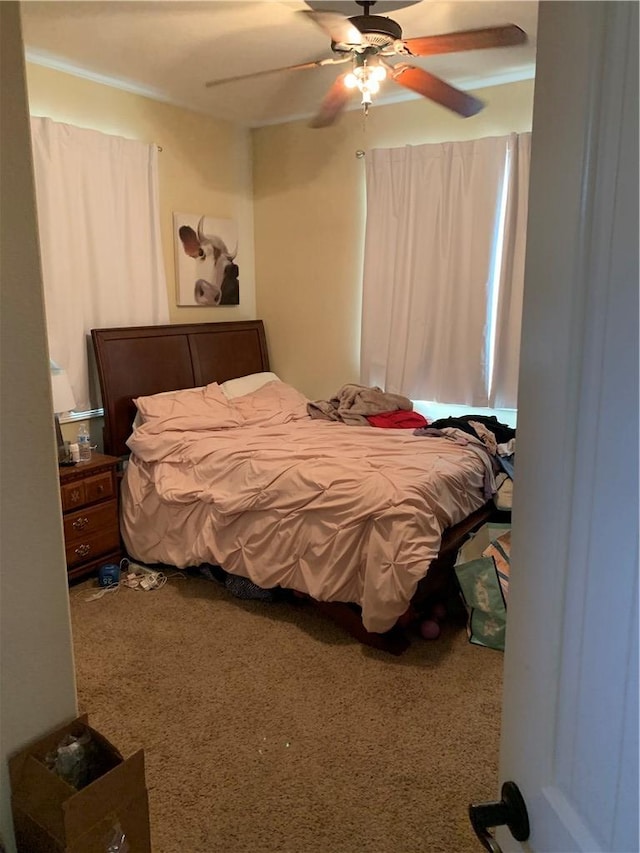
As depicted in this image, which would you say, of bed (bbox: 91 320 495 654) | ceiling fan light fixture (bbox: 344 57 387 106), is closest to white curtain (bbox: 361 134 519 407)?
bed (bbox: 91 320 495 654)

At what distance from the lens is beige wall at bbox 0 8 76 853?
115cm

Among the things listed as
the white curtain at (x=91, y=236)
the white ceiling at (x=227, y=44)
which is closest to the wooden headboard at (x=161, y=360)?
the white curtain at (x=91, y=236)

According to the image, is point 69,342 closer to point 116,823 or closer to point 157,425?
Result: point 157,425

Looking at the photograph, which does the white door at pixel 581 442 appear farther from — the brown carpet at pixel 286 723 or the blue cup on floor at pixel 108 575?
the blue cup on floor at pixel 108 575

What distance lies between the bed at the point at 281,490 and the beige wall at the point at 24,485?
1.56 meters

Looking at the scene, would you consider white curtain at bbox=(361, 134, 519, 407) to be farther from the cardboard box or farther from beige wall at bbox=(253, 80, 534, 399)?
the cardboard box

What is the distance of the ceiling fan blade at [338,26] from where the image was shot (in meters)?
2.41

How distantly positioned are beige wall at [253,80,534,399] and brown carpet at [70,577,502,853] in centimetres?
223

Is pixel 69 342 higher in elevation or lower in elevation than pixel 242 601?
higher

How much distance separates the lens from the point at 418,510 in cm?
270

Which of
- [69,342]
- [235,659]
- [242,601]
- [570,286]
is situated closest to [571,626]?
[570,286]

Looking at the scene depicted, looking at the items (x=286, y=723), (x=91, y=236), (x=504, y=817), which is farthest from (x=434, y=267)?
(x=504, y=817)

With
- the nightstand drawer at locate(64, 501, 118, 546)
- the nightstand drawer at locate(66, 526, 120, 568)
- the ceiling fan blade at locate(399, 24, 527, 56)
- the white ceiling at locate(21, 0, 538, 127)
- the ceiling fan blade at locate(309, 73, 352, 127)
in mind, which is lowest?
the nightstand drawer at locate(66, 526, 120, 568)

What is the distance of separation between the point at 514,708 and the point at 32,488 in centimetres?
94
